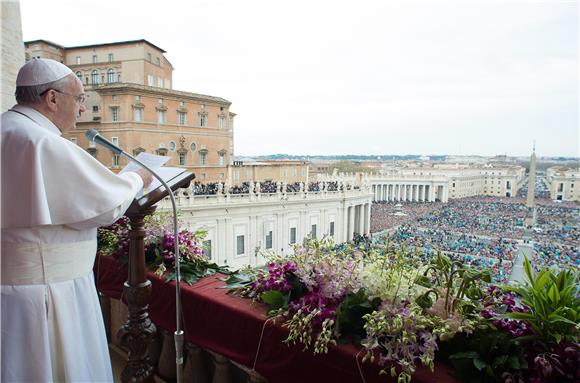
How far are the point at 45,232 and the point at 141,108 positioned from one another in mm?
14541

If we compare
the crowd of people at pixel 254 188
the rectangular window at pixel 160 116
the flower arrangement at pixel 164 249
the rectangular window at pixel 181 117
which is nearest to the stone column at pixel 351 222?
the crowd of people at pixel 254 188

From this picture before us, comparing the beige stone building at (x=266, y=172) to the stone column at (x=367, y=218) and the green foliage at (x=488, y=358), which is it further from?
the green foliage at (x=488, y=358)

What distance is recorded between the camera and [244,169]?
19047 millimetres

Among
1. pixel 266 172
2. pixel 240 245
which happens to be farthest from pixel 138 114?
pixel 266 172

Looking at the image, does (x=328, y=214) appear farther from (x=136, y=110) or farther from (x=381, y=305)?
(x=381, y=305)

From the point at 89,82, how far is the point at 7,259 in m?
16.7

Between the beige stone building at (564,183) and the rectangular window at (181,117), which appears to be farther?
the rectangular window at (181,117)

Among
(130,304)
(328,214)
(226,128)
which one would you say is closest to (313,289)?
(130,304)

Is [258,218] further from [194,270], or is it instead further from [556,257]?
[194,270]

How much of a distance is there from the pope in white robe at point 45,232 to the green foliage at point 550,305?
1138mm

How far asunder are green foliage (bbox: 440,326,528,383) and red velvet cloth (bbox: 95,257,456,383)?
1.9 inches

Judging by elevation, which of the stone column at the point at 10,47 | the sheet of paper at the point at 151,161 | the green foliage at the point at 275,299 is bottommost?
the green foliage at the point at 275,299

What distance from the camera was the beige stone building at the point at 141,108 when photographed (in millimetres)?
13930

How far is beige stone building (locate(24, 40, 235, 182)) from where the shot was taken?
13.9 m
